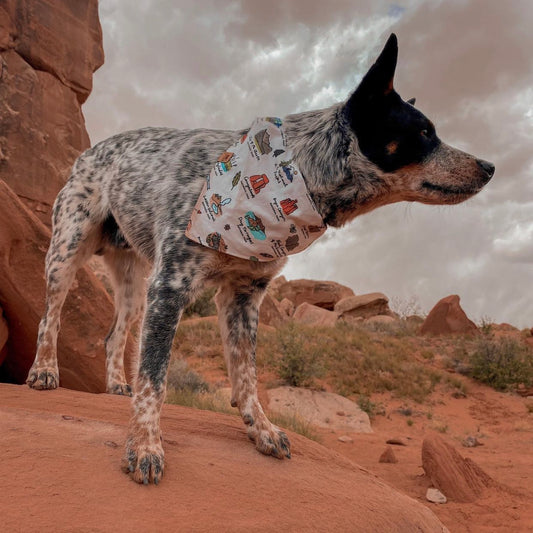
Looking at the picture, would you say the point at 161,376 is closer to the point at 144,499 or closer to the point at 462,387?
the point at 144,499

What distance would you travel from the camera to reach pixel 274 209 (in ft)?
11.3

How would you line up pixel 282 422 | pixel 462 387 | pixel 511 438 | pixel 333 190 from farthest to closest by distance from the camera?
pixel 462 387
pixel 511 438
pixel 282 422
pixel 333 190

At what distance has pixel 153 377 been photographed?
3018mm

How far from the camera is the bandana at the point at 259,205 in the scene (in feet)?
11.0

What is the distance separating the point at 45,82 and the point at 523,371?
17.0m

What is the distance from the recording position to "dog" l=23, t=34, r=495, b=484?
Answer: 123 inches

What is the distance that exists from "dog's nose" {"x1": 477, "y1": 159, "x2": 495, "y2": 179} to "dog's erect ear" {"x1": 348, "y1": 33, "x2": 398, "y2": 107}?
2.69 ft

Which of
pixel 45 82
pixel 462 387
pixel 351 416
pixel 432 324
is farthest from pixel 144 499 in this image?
pixel 432 324

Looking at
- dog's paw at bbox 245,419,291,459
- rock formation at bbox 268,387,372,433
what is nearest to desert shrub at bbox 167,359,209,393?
rock formation at bbox 268,387,372,433

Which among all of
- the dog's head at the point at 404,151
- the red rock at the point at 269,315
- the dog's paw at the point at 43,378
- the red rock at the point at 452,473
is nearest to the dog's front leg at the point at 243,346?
the dog's head at the point at 404,151

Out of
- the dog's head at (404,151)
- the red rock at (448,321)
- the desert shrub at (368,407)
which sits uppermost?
the red rock at (448,321)

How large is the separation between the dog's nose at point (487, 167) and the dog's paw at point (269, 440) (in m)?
2.30

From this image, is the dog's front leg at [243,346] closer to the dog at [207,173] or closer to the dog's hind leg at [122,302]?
the dog at [207,173]

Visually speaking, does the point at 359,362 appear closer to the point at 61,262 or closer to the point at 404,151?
the point at 61,262
